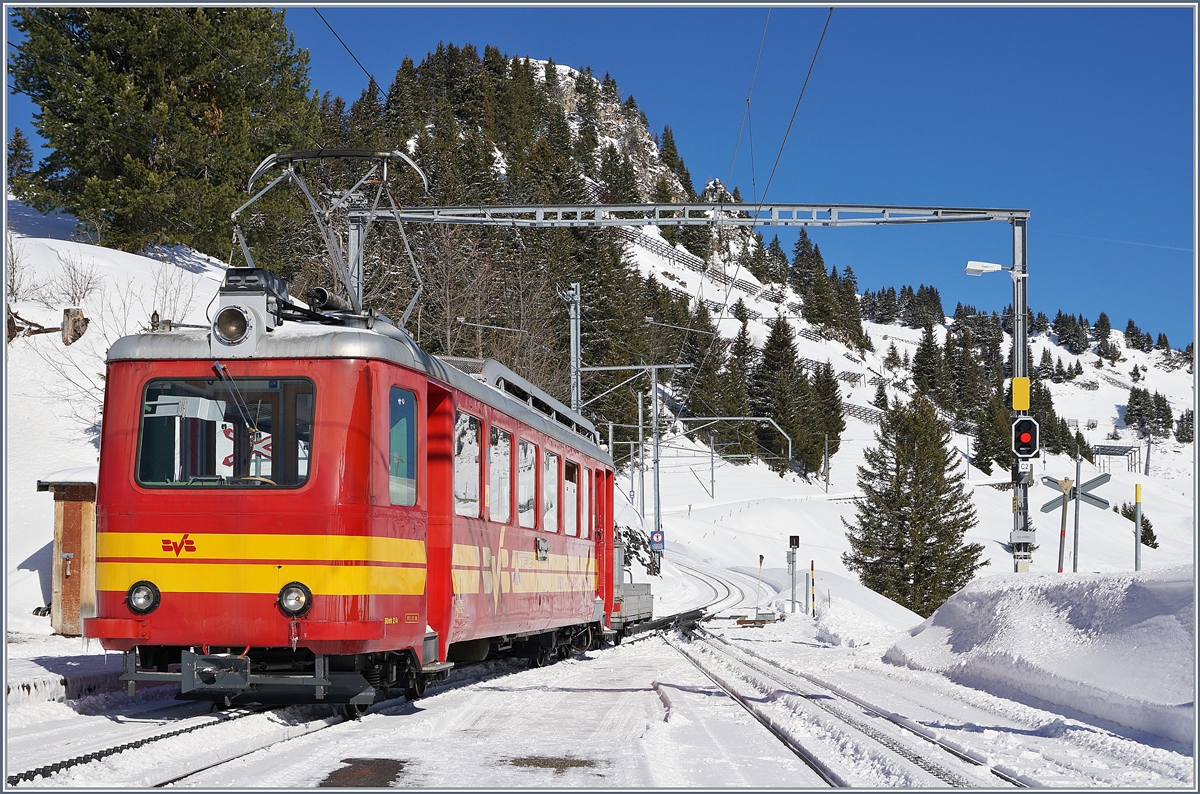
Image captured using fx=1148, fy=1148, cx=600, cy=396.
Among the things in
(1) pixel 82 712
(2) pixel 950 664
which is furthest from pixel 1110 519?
(1) pixel 82 712

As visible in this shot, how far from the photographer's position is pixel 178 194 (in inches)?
1462

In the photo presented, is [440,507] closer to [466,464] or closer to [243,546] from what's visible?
[466,464]

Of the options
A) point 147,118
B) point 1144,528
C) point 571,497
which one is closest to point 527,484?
point 571,497

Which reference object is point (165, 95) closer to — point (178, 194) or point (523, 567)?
point (178, 194)

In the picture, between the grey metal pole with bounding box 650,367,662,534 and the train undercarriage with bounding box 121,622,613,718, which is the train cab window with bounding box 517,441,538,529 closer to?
the train undercarriage with bounding box 121,622,613,718

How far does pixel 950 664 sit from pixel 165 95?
32.1m

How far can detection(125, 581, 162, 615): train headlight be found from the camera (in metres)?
8.34

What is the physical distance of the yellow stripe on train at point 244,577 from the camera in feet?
26.9

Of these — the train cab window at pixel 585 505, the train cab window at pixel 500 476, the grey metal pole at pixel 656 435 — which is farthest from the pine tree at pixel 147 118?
the train cab window at pixel 500 476

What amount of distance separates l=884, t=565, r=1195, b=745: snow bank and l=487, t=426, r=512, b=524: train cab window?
5.08 m

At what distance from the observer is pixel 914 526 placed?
6506 cm

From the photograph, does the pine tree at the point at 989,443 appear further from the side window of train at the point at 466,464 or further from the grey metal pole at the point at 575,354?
the side window of train at the point at 466,464

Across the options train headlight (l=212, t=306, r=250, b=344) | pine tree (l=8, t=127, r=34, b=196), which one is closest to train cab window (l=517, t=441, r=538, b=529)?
train headlight (l=212, t=306, r=250, b=344)

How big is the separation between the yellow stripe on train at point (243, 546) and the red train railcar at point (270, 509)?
0.01m
